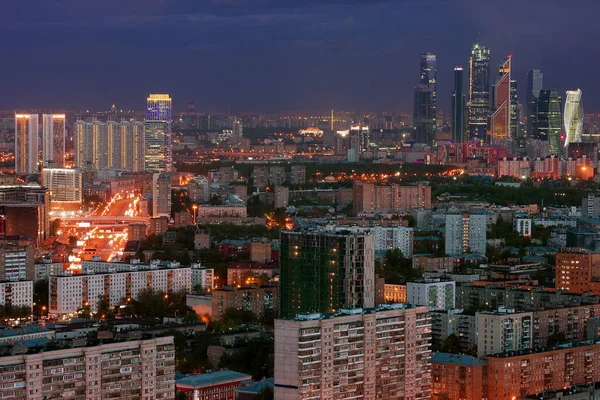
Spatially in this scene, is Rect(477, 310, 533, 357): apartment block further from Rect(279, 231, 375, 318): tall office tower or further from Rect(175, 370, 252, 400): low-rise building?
Rect(175, 370, 252, 400): low-rise building

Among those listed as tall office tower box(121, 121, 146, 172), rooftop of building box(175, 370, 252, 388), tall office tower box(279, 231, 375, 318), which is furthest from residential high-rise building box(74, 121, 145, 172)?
rooftop of building box(175, 370, 252, 388)

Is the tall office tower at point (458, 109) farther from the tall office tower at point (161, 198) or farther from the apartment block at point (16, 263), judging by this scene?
the apartment block at point (16, 263)

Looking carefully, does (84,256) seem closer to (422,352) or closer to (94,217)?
(94,217)

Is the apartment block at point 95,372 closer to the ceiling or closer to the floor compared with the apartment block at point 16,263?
closer to the floor

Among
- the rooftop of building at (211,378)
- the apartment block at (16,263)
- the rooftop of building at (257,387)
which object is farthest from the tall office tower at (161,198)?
the rooftop of building at (257,387)

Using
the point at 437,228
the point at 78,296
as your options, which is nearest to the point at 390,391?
the point at 78,296

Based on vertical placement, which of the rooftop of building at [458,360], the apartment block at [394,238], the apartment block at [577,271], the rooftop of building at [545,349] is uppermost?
the apartment block at [394,238]

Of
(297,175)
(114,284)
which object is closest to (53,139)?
(297,175)
